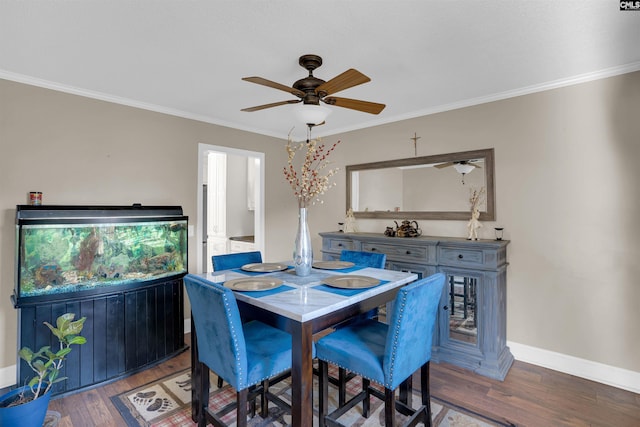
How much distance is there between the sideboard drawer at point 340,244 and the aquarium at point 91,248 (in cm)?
171

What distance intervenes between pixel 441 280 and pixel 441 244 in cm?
131

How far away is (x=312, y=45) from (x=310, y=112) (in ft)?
1.59

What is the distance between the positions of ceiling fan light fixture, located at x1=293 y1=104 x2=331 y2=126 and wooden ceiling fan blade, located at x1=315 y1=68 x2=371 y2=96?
124 millimetres

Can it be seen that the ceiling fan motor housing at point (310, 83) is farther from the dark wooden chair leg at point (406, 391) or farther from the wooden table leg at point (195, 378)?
the dark wooden chair leg at point (406, 391)

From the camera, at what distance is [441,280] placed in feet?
5.81

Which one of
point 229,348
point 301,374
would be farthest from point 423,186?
point 229,348

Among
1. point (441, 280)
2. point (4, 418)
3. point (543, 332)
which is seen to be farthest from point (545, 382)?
point (4, 418)

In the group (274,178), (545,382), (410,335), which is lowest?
(545,382)

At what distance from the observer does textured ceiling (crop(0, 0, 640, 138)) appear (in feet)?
5.77

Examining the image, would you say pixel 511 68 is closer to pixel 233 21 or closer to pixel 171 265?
pixel 233 21

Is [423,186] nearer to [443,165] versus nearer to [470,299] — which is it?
[443,165]

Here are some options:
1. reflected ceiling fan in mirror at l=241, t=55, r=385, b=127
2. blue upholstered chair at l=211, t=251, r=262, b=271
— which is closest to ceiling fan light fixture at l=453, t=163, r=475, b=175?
reflected ceiling fan in mirror at l=241, t=55, r=385, b=127

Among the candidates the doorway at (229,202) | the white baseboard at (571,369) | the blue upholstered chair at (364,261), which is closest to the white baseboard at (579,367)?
the white baseboard at (571,369)

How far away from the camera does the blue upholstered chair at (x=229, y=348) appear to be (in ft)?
5.08
